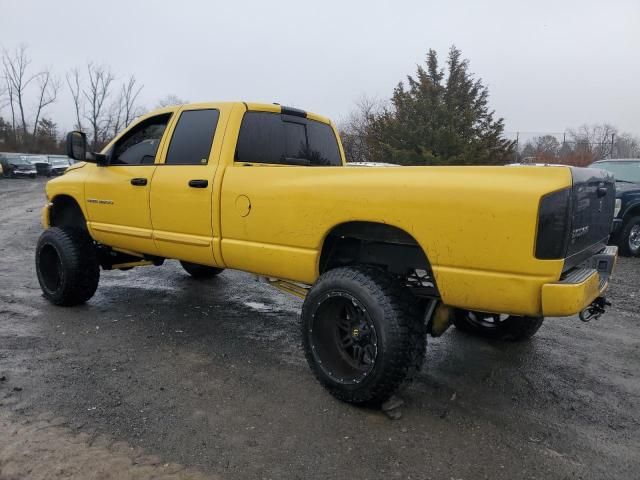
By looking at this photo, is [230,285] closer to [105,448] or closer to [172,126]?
[172,126]

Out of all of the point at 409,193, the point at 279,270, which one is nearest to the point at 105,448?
the point at 279,270

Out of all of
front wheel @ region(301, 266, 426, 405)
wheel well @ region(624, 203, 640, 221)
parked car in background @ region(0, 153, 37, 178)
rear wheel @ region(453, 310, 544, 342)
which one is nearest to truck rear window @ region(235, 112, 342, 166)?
front wheel @ region(301, 266, 426, 405)

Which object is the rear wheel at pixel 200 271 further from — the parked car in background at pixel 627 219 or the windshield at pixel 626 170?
the windshield at pixel 626 170

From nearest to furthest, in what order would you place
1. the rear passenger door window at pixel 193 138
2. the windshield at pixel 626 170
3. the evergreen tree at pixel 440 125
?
the rear passenger door window at pixel 193 138, the windshield at pixel 626 170, the evergreen tree at pixel 440 125

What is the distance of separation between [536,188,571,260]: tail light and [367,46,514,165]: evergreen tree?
13.8 m

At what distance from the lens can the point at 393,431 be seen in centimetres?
297

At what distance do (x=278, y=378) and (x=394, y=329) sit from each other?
112 centimetres

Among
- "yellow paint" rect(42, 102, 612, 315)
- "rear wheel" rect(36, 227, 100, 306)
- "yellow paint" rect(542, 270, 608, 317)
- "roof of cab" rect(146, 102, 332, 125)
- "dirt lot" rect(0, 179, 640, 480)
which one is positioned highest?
"roof of cab" rect(146, 102, 332, 125)

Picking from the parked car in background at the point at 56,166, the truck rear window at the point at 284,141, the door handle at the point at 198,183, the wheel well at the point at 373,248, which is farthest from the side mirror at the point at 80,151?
the parked car in background at the point at 56,166

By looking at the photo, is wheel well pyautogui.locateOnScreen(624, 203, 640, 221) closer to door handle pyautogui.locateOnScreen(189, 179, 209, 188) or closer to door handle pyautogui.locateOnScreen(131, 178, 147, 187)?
door handle pyautogui.locateOnScreen(189, 179, 209, 188)

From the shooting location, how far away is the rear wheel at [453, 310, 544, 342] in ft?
14.2

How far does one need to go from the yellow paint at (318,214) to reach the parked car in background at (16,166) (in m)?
34.4

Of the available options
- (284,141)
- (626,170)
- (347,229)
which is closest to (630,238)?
(626,170)

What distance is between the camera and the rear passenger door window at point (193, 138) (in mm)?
4184
